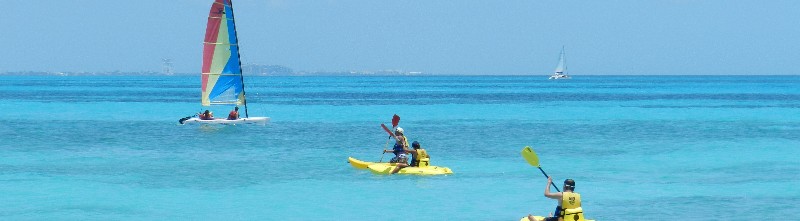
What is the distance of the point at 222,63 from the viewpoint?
5956 centimetres

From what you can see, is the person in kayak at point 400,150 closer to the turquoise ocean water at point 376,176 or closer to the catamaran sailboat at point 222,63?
the turquoise ocean water at point 376,176

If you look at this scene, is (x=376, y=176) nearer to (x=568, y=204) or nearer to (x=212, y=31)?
(x=568, y=204)

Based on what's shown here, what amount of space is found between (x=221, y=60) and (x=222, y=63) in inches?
7.9

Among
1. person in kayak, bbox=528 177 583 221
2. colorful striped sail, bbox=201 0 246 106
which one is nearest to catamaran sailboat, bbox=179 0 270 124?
colorful striped sail, bbox=201 0 246 106

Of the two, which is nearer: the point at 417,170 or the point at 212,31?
the point at 417,170

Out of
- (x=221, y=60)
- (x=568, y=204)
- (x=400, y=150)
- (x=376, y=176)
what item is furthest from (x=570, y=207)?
(x=221, y=60)

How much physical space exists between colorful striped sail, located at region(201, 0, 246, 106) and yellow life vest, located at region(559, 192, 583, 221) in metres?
38.1

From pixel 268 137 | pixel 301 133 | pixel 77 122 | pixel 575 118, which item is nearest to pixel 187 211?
pixel 268 137

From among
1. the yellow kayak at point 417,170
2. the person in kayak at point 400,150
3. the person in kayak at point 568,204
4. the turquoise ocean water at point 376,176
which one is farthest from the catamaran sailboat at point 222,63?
the person in kayak at point 568,204

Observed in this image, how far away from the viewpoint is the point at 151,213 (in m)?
27.5

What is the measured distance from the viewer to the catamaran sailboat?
191ft

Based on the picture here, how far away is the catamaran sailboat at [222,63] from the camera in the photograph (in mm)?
58188

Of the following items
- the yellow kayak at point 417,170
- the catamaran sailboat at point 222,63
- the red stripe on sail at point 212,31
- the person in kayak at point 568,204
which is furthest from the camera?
the catamaran sailboat at point 222,63

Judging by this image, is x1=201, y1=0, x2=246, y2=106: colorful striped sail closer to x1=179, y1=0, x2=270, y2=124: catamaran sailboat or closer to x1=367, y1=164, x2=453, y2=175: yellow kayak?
x1=179, y1=0, x2=270, y2=124: catamaran sailboat
